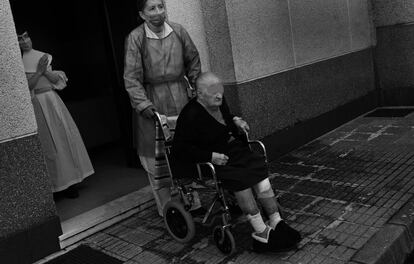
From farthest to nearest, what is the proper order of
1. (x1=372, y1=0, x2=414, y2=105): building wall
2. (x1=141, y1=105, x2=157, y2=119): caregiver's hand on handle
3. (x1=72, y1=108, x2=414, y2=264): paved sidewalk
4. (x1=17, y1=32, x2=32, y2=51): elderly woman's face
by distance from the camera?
(x1=372, y1=0, x2=414, y2=105): building wall
(x1=17, y1=32, x2=32, y2=51): elderly woman's face
(x1=141, y1=105, x2=157, y2=119): caregiver's hand on handle
(x1=72, y1=108, x2=414, y2=264): paved sidewalk

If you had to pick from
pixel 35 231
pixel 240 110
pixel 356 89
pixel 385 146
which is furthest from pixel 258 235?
pixel 356 89

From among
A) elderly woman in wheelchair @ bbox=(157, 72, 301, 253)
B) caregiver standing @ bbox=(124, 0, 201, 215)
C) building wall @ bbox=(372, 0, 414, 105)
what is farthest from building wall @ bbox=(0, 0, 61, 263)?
building wall @ bbox=(372, 0, 414, 105)

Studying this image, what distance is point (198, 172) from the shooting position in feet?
12.3

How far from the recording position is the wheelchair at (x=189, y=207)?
365 centimetres

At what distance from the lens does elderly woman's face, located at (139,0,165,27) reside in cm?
410

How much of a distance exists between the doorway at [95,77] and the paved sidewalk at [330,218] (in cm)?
109

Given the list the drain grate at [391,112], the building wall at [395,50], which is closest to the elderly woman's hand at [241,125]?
the drain grate at [391,112]

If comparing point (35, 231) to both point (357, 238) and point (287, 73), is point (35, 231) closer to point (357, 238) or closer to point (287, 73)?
point (357, 238)

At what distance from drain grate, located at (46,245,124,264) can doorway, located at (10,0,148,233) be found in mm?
938

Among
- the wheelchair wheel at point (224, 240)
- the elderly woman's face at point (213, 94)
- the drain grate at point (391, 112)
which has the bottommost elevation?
the drain grate at point (391, 112)

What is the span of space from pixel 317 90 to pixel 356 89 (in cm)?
131

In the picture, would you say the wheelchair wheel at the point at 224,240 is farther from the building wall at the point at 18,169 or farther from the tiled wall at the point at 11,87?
the tiled wall at the point at 11,87

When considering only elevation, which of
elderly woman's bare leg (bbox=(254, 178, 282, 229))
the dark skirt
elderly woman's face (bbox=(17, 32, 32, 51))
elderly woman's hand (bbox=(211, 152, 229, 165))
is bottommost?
elderly woman's bare leg (bbox=(254, 178, 282, 229))

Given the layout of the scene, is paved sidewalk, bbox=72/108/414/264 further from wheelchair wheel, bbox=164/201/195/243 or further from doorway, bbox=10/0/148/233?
doorway, bbox=10/0/148/233
